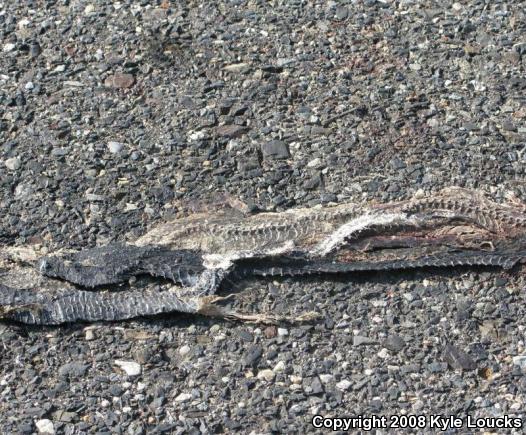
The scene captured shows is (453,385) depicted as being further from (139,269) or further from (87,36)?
(87,36)

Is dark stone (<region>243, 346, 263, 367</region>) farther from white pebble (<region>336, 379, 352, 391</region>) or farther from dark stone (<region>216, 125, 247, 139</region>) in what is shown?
dark stone (<region>216, 125, 247, 139</region>)

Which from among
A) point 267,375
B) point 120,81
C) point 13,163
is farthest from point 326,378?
point 120,81

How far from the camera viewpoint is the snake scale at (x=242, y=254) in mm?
3576

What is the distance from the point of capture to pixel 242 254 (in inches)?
146

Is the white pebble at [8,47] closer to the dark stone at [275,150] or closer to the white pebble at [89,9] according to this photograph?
the white pebble at [89,9]

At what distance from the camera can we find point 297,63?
4527mm

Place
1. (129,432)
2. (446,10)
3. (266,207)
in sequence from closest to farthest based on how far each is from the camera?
(129,432), (266,207), (446,10)

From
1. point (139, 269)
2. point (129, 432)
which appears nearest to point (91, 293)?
point (139, 269)

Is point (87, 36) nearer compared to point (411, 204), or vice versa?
point (411, 204)

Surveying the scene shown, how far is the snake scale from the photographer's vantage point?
358cm

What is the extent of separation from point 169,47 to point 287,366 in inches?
72.0

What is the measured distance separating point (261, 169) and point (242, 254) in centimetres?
49

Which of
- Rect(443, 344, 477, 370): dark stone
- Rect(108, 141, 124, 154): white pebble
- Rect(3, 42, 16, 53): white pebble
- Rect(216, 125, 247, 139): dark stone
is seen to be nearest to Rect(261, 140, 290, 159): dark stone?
Rect(216, 125, 247, 139): dark stone

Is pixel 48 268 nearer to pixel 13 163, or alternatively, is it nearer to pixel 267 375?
pixel 13 163
